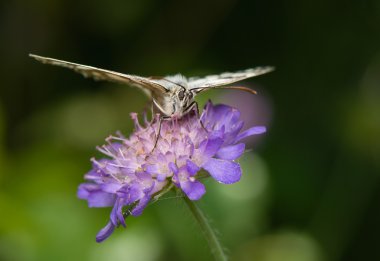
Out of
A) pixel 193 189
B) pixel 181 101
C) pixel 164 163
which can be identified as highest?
pixel 181 101

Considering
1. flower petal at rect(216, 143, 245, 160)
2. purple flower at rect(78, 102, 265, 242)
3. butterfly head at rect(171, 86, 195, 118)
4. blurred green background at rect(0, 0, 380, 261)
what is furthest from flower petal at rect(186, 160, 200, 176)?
blurred green background at rect(0, 0, 380, 261)

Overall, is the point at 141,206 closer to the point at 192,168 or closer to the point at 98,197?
the point at 192,168

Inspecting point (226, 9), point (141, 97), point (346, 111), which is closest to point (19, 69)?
point (141, 97)

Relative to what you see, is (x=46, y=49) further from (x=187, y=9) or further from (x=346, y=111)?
(x=346, y=111)

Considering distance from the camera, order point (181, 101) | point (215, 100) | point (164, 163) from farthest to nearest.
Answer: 1. point (215, 100)
2. point (181, 101)
3. point (164, 163)

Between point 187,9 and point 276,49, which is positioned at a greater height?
point 187,9

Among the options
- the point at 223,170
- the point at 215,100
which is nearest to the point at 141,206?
the point at 223,170

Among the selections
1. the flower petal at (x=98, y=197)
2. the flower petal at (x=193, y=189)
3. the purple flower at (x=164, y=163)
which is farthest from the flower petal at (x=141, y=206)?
the flower petal at (x=98, y=197)

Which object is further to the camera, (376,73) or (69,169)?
(376,73)

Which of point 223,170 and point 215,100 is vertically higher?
point 215,100
